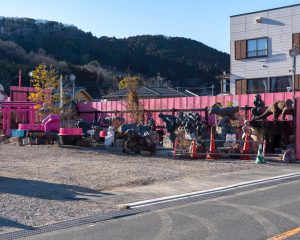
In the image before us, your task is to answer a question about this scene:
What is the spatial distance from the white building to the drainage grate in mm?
29878

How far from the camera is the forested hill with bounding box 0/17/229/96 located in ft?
348

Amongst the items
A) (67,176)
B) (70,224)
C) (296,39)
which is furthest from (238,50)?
(70,224)

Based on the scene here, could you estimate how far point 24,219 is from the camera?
29.8 feet

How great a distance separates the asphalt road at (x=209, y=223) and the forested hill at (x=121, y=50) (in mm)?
91115

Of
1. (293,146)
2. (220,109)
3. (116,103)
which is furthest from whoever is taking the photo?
(116,103)

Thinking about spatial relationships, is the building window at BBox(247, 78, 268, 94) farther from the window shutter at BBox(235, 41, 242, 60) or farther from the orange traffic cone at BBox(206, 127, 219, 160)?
the orange traffic cone at BBox(206, 127, 219, 160)

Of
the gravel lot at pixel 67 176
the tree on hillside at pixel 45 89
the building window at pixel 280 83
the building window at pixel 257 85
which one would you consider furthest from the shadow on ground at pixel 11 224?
the building window at pixel 257 85

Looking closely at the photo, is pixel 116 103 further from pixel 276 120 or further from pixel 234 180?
pixel 234 180

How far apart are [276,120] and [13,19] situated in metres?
111

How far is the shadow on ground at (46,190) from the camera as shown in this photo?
37.6 ft

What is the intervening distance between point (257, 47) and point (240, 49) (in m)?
1.46

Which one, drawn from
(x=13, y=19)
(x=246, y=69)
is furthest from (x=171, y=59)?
(x=246, y=69)

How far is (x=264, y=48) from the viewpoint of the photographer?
4053 centimetres

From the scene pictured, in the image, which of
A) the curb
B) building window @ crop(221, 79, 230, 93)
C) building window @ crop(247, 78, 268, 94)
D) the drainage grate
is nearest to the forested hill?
building window @ crop(221, 79, 230, 93)
